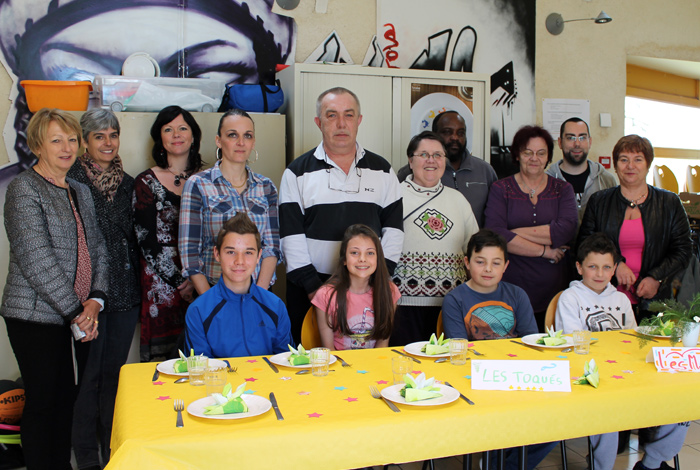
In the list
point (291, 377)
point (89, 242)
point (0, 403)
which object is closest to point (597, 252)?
point (291, 377)

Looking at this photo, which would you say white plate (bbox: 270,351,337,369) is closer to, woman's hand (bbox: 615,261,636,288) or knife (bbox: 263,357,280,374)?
knife (bbox: 263,357,280,374)

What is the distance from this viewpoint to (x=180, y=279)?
9.92ft

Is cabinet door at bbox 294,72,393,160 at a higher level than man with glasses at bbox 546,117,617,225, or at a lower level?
higher

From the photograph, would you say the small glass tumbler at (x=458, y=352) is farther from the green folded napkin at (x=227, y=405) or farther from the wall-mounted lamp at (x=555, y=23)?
the wall-mounted lamp at (x=555, y=23)

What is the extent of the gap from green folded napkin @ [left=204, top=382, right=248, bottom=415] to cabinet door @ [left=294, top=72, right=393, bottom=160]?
242cm

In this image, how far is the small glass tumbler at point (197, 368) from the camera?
1.75 m

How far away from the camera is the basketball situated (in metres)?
2.92

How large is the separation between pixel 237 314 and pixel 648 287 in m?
2.03

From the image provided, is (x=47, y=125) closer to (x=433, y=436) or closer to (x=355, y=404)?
(x=355, y=404)

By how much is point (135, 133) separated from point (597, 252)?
245cm

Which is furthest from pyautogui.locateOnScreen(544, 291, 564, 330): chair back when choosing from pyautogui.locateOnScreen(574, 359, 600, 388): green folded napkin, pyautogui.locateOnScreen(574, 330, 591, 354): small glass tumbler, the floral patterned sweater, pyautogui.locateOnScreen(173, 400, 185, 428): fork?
pyautogui.locateOnScreen(173, 400, 185, 428): fork

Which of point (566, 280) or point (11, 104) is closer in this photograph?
point (566, 280)

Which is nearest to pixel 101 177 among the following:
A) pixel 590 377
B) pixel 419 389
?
pixel 419 389

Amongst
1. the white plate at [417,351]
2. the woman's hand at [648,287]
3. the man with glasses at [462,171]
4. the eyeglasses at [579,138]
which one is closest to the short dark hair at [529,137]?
the man with glasses at [462,171]
